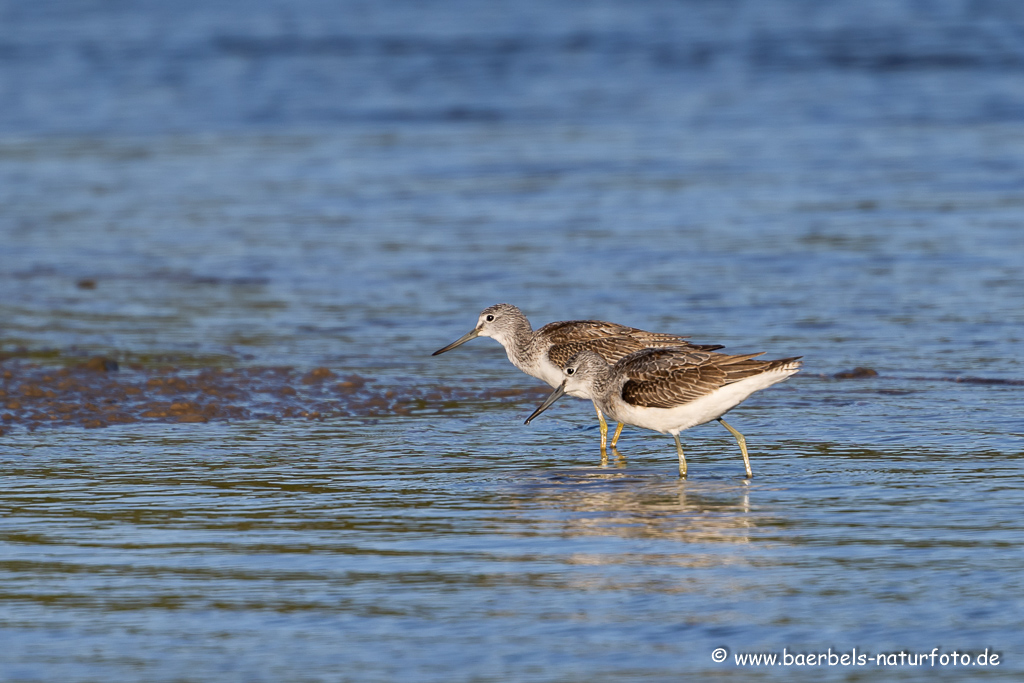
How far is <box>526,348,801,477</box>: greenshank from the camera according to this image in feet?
25.7

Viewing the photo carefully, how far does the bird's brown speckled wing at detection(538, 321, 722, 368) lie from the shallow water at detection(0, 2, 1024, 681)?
1.56 feet

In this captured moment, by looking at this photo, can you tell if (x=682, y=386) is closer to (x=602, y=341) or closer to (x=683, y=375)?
(x=683, y=375)

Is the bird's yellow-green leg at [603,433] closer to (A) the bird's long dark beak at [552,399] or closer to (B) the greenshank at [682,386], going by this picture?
(B) the greenshank at [682,386]

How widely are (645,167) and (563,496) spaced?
517 inches

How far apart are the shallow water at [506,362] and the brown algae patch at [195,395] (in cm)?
24

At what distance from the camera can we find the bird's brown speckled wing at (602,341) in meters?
9.32

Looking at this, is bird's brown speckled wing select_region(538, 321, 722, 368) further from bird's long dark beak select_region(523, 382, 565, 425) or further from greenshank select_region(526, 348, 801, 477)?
greenshank select_region(526, 348, 801, 477)

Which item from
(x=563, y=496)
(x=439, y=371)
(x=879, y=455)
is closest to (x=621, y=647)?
(x=563, y=496)

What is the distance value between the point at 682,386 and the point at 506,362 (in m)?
3.56

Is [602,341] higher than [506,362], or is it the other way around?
[602,341]

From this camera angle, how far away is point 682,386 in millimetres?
7914

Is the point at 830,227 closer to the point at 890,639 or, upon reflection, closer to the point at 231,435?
the point at 231,435

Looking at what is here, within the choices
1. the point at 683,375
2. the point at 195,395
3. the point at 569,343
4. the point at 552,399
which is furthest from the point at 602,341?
the point at 195,395

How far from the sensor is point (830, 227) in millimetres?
15664
